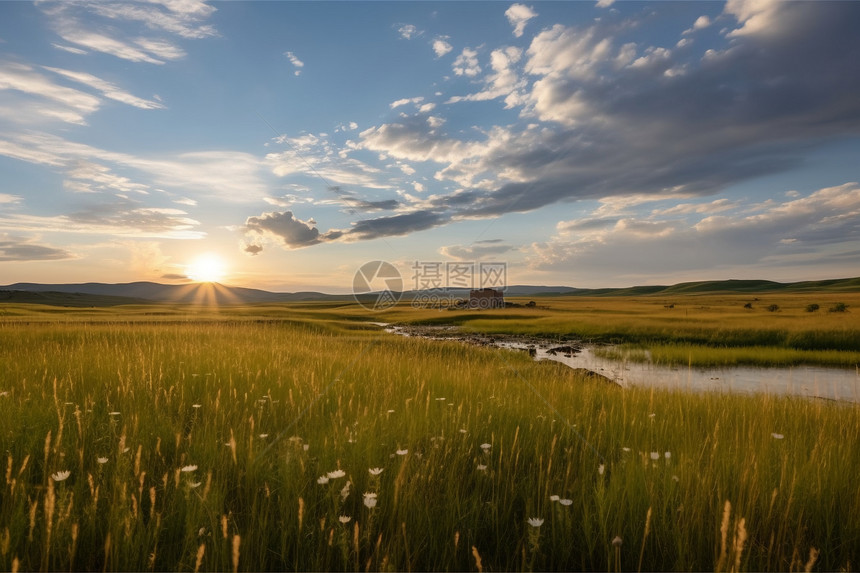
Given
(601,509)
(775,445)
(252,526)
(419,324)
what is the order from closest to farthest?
1. (252,526)
2. (601,509)
3. (775,445)
4. (419,324)

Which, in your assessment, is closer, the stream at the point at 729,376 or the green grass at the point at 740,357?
the stream at the point at 729,376

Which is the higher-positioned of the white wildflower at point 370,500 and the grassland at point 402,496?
the white wildflower at point 370,500

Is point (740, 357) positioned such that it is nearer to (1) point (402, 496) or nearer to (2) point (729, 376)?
(2) point (729, 376)

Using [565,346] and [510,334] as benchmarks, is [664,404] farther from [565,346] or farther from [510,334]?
[510,334]

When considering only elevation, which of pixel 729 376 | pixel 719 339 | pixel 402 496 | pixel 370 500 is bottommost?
pixel 729 376

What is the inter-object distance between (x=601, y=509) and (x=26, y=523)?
3.97 m

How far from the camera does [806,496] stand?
3344 mm

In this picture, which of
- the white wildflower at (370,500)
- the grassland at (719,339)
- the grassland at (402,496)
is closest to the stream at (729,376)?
the grassland at (719,339)

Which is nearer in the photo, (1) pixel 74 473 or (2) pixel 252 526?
(2) pixel 252 526

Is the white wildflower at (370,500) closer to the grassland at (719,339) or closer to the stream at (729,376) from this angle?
the stream at (729,376)

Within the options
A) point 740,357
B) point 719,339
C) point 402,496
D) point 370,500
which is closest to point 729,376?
point 740,357

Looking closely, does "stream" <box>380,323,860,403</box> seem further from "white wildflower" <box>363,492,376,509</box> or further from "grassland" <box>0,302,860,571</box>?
"white wildflower" <box>363,492,376,509</box>

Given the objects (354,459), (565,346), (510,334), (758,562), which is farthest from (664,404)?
(510,334)

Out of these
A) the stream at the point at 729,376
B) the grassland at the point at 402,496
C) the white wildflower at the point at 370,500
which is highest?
the white wildflower at the point at 370,500
